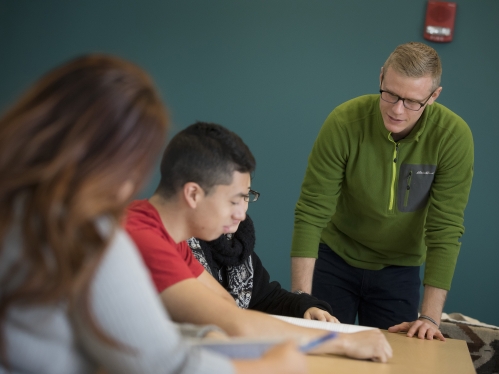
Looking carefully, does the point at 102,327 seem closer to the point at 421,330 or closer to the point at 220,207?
the point at 220,207

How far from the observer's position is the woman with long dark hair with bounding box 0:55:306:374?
2.66ft

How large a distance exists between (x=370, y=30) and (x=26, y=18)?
206cm

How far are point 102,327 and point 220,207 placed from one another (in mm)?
718

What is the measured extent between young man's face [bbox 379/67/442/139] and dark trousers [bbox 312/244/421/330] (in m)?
0.57

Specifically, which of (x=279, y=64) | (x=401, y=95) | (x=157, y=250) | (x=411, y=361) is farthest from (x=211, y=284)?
(x=279, y=64)

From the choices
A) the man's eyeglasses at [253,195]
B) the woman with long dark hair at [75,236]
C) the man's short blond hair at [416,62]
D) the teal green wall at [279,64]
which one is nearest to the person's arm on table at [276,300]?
the man's eyeglasses at [253,195]

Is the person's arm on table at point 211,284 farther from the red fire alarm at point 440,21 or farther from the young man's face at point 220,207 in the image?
the red fire alarm at point 440,21

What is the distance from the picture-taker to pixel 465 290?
143 inches

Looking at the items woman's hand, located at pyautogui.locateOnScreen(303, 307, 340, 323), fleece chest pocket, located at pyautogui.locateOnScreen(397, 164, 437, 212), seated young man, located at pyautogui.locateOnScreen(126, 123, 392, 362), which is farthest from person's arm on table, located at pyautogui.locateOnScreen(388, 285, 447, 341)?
seated young man, located at pyautogui.locateOnScreen(126, 123, 392, 362)

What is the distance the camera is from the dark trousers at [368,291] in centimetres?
242

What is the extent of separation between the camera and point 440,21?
3.58 m

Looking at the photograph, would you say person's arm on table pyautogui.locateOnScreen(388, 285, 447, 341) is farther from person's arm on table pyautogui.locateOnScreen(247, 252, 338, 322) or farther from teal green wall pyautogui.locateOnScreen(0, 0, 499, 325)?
teal green wall pyautogui.locateOnScreen(0, 0, 499, 325)

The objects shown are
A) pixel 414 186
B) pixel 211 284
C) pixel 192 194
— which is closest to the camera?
pixel 192 194

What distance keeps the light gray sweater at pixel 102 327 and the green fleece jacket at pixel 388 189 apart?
146 centimetres
